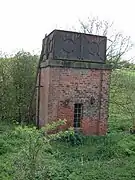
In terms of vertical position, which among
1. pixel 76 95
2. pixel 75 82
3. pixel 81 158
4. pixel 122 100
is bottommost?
pixel 81 158

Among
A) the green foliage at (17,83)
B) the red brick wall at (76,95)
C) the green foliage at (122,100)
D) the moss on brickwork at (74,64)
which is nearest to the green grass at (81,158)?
the red brick wall at (76,95)

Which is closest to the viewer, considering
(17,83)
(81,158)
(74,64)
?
(81,158)

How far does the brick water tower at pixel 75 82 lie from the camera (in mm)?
17047

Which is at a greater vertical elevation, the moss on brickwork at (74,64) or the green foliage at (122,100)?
the moss on brickwork at (74,64)

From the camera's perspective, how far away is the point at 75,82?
17547 mm

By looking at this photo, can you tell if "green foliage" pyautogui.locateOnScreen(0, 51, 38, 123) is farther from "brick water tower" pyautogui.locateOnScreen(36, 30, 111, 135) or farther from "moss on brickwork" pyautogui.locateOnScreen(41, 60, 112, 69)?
"moss on brickwork" pyautogui.locateOnScreen(41, 60, 112, 69)

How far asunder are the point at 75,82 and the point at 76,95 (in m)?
0.77

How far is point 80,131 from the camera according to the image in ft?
58.0

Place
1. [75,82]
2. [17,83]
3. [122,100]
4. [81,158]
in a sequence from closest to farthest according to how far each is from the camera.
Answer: [81,158], [75,82], [17,83], [122,100]

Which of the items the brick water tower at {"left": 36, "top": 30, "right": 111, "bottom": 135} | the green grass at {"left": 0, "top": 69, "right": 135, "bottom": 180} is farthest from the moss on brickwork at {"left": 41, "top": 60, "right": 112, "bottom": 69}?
the green grass at {"left": 0, "top": 69, "right": 135, "bottom": 180}

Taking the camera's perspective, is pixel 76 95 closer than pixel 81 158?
No

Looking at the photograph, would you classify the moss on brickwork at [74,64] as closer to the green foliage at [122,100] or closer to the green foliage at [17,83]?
the green foliage at [17,83]

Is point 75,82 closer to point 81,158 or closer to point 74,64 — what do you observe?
point 74,64

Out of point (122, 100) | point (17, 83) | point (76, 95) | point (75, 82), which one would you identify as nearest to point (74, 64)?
point (75, 82)
